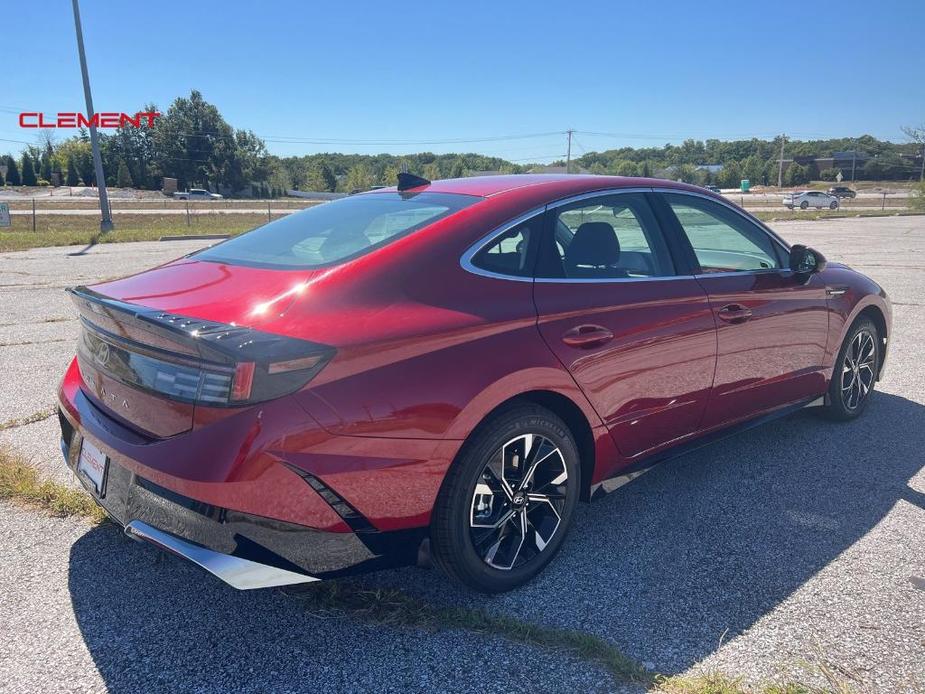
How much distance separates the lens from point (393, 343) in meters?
2.37

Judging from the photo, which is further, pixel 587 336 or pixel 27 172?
pixel 27 172

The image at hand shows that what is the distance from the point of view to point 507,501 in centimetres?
278

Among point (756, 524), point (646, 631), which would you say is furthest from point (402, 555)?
point (756, 524)

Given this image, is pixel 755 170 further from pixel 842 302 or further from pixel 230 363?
pixel 230 363

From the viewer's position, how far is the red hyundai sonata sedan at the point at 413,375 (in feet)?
7.27

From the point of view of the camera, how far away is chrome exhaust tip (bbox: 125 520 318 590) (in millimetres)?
2201

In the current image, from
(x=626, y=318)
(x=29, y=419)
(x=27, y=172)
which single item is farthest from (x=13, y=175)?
(x=626, y=318)

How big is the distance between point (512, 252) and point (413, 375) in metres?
0.79

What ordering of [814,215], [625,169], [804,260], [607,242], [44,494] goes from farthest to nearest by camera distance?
[814,215], [625,169], [804,260], [44,494], [607,242]

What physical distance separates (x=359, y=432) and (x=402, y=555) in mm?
519

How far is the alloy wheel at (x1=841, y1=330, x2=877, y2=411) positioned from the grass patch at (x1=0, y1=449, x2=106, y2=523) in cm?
451

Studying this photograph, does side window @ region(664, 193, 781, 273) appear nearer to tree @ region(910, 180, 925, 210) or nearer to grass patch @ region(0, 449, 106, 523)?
grass patch @ region(0, 449, 106, 523)

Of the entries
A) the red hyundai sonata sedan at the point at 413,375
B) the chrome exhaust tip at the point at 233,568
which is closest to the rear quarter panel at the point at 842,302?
the red hyundai sonata sedan at the point at 413,375

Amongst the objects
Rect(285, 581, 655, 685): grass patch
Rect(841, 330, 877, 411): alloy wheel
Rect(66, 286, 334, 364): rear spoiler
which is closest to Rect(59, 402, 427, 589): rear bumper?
Rect(285, 581, 655, 685): grass patch
